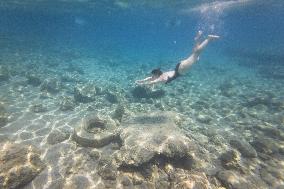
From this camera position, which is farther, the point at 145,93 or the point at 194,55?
the point at 145,93

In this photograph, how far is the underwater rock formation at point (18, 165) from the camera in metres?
5.97

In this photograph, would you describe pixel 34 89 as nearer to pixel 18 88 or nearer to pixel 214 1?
pixel 18 88

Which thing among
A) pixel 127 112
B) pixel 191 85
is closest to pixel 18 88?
pixel 127 112

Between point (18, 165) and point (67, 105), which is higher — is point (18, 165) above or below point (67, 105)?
above

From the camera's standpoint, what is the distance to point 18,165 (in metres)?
6.29

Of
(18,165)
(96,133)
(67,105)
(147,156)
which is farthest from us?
(67,105)

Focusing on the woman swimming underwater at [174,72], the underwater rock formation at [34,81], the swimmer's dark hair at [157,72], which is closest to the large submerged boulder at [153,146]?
the woman swimming underwater at [174,72]

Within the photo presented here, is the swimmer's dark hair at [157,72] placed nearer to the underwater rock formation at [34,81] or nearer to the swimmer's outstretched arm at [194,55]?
the swimmer's outstretched arm at [194,55]

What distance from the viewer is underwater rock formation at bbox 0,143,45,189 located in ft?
19.6

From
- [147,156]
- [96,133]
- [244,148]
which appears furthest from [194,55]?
[96,133]

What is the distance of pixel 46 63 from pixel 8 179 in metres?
20.4

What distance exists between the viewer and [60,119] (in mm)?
10734

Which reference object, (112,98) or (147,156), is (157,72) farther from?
(112,98)

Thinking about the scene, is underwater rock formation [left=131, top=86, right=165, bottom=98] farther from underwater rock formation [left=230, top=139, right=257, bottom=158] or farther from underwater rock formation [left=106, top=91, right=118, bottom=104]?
underwater rock formation [left=230, top=139, right=257, bottom=158]
